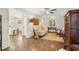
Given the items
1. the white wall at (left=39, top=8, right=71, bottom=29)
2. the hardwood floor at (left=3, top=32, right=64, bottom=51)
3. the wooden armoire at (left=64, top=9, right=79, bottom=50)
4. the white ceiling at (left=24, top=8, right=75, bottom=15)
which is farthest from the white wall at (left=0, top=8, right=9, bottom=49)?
the wooden armoire at (left=64, top=9, right=79, bottom=50)

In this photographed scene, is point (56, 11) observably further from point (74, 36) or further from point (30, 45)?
point (30, 45)

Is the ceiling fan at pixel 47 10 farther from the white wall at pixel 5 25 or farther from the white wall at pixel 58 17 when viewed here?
the white wall at pixel 5 25

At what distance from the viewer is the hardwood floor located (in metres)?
2.92

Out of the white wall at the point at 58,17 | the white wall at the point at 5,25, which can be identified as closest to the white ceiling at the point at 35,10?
the white wall at the point at 58,17

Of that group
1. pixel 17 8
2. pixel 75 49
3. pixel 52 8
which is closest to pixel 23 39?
pixel 17 8

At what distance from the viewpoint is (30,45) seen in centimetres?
294

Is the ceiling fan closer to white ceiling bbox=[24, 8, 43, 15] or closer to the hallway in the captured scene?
white ceiling bbox=[24, 8, 43, 15]

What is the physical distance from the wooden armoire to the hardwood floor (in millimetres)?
190

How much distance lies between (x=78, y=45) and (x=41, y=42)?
2.51ft

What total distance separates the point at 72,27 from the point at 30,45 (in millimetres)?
950

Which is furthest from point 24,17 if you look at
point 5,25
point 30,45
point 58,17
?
point 58,17

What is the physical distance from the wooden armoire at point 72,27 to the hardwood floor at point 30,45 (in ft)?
0.62
